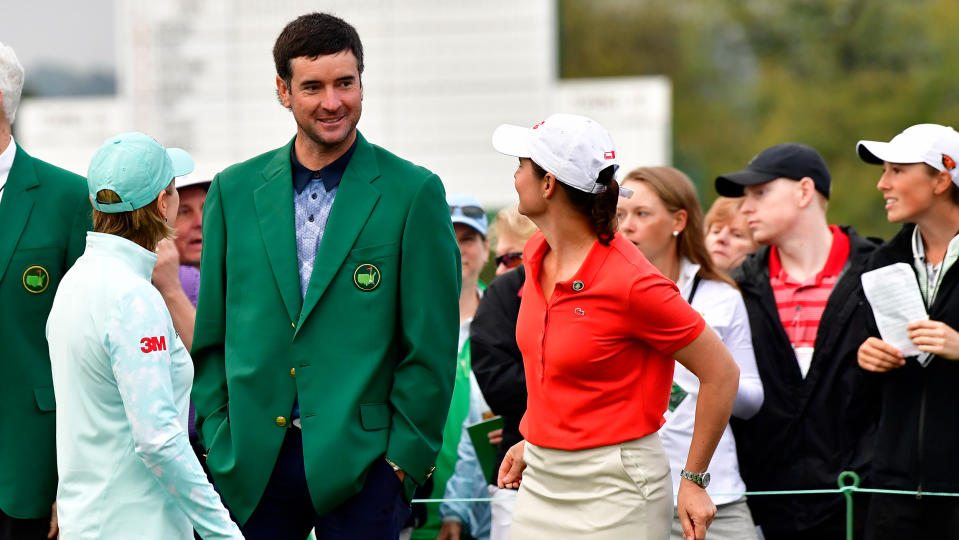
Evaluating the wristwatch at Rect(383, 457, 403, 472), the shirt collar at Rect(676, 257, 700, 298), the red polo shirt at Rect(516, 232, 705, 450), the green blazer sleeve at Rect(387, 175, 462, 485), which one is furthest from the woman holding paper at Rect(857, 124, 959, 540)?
the wristwatch at Rect(383, 457, 403, 472)

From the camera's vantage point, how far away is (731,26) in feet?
164

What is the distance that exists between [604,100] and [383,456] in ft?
115

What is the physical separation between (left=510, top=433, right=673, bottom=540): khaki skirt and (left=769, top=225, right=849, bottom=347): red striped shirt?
89.1 inches

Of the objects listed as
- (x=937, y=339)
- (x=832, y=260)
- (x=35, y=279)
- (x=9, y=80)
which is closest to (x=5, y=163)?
(x=9, y=80)

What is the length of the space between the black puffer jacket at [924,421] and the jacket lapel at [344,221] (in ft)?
7.09

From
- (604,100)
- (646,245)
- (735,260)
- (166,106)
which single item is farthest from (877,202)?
(646,245)

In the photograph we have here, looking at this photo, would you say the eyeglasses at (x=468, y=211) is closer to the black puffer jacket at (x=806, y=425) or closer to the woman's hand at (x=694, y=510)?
the black puffer jacket at (x=806, y=425)

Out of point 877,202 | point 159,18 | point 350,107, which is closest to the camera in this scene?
point 350,107

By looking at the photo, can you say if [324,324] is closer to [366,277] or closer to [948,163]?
[366,277]

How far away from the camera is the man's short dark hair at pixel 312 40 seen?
430cm

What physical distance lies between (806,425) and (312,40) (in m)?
2.80

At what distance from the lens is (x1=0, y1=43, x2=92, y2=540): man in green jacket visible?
186 inches

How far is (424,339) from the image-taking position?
4.23 m

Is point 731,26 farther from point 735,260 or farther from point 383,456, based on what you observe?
point 383,456
